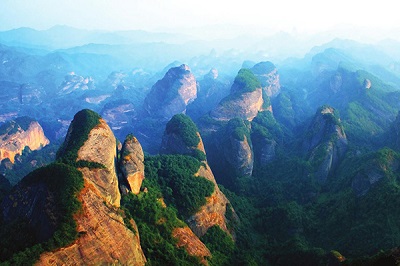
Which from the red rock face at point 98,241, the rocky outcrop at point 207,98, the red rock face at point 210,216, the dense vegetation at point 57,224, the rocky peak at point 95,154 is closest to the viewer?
the dense vegetation at point 57,224

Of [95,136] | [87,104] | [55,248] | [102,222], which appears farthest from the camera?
[87,104]

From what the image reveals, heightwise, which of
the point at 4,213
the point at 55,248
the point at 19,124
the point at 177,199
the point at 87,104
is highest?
the point at 55,248

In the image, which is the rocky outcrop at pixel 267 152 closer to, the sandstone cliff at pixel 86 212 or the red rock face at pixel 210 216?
the red rock face at pixel 210 216

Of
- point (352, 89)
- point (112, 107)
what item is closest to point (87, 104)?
point (112, 107)

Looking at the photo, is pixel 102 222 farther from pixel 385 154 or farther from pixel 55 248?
pixel 385 154

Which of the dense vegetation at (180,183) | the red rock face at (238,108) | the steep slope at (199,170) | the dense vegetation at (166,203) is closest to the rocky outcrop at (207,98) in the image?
the red rock face at (238,108)

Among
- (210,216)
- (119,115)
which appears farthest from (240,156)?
(119,115)

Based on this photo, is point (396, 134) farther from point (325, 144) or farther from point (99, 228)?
point (99, 228)
